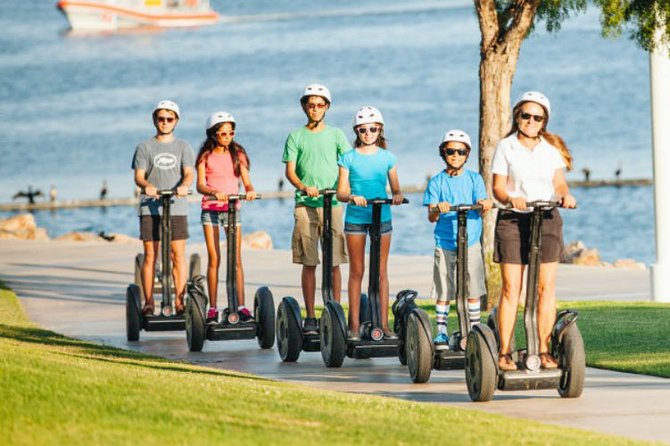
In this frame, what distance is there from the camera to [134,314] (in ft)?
46.4

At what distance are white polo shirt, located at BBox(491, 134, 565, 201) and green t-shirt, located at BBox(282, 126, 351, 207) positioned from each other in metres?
2.72

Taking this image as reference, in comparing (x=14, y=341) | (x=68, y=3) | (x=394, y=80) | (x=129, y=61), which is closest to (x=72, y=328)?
(x=14, y=341)

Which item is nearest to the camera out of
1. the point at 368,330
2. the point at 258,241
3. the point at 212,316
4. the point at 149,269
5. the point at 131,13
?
the point at 368,330

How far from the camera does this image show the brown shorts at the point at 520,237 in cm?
1008

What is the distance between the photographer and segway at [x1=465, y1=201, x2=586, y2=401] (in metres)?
9.95

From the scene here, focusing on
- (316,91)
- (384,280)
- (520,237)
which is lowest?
(384,280)

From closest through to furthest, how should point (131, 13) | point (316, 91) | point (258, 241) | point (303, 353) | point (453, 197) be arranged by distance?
point (453, 197)
point (316, 91)
point (303, 353)
point (258, 241)
point (131, 13)

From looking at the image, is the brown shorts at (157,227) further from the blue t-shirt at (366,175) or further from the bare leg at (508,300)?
the bare leg at (508,300)

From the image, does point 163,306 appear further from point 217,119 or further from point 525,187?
point 525,187

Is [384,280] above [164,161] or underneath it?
underneath

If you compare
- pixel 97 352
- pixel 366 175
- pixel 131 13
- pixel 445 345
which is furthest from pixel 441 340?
pixel 131 13

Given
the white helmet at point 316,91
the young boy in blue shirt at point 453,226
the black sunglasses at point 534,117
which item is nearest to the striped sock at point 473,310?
the young boy in blue shirt at point 453,226

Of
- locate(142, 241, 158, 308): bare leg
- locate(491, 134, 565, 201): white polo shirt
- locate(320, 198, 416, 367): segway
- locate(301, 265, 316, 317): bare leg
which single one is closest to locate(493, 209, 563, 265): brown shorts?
locate(491, 134, 565, 201): white polo shirt

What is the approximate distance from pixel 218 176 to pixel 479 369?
389 cm
